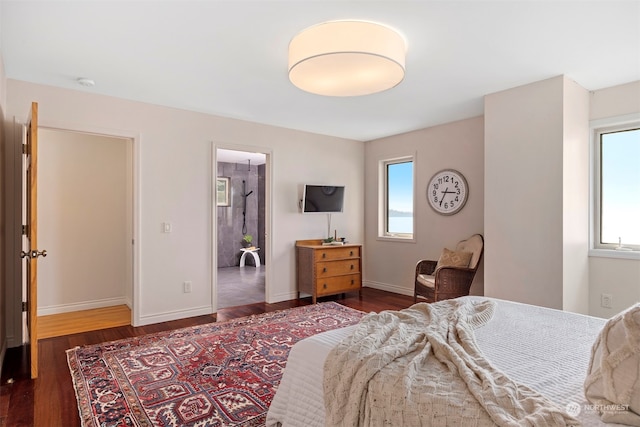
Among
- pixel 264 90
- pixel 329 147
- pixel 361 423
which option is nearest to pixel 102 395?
pixel 361 423

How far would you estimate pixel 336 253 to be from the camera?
500 cm

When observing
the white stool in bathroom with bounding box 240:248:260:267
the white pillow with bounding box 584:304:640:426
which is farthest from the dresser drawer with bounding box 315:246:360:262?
the white pillow with bounding box 584:304:640:426

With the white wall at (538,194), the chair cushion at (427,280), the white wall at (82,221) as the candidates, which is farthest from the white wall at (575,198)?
the white wall at (82,221)

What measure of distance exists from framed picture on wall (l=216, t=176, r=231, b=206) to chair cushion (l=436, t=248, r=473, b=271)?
544 cm

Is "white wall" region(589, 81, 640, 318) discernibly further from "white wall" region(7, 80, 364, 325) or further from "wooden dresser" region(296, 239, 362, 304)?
"white wall" region(7, 80, 364, 325)

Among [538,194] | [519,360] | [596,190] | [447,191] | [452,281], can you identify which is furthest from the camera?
[447,191]

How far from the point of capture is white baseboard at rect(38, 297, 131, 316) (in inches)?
168

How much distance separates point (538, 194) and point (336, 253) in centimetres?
256

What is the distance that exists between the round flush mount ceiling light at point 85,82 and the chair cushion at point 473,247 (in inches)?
168

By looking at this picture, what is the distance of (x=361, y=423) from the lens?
4.39 feet

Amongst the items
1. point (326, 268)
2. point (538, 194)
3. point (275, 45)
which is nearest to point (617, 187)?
point (538, 194)

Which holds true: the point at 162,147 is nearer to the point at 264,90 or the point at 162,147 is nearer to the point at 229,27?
the point at 264,90

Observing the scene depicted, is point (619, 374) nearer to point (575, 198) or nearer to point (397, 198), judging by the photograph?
A: point (575, 198)

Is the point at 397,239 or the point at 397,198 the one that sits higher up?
the point at 397,198
